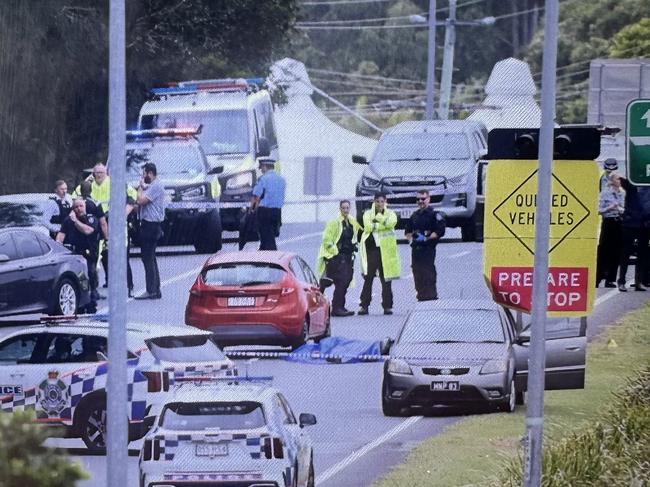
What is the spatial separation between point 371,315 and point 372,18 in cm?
431

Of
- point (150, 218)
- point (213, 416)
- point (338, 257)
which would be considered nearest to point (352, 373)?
point (338, 257)

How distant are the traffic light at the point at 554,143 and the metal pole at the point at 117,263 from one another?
3.53 m

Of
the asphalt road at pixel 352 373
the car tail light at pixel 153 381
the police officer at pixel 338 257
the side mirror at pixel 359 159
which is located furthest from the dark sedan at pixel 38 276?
the side mirror at pixel 359 159

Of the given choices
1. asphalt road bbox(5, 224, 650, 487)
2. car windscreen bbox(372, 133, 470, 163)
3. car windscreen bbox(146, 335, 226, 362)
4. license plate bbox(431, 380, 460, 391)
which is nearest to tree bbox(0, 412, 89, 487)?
asphalt road bbox(5, 224, 650, 487)

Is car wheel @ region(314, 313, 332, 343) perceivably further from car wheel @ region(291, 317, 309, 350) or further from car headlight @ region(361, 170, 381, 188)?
car headlight @ region(361, 170, 381, 188)

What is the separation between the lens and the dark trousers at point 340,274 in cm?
2098

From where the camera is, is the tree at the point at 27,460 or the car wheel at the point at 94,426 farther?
the car wheel at the point at 94,426

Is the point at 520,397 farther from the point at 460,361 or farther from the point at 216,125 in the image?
the point at 216,125

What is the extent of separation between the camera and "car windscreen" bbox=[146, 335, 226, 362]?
59.7 feet

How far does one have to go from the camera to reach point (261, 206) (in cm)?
2114

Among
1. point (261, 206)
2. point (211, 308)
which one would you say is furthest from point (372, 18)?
point (211, 308)

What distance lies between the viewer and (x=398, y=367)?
20.0m

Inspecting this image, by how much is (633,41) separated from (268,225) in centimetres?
611

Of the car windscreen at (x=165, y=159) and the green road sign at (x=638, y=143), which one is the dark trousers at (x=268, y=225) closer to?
the car windscreen at (x=165, y=159)
